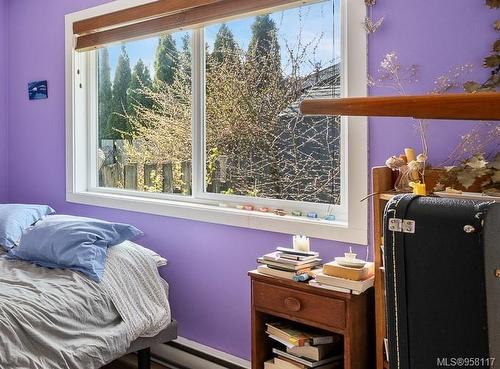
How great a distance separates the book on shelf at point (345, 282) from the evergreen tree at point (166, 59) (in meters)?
1.66

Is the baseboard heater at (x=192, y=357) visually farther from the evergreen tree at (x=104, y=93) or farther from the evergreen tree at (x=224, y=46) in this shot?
the evergreen tree at (x=224, y=46)

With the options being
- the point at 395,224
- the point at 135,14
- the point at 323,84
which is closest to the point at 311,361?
the point at 323,84

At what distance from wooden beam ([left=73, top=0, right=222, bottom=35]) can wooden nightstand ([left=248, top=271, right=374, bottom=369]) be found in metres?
1.49

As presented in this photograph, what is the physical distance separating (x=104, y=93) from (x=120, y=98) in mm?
176

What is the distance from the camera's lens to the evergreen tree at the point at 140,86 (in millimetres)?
3092

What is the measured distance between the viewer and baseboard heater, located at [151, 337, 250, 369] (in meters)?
2.58

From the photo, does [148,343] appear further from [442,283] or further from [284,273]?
[442,283]

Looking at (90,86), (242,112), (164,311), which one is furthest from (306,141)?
(90,86)

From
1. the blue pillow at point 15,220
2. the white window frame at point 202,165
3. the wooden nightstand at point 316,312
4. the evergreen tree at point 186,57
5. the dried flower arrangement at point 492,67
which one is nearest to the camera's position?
the dried flower arrangement at point 492,67

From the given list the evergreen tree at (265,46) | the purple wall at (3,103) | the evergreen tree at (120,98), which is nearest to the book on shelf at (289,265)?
the evergreen tree at (265,46)

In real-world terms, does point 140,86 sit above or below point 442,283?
above

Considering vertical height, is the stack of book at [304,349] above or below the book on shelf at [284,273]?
below

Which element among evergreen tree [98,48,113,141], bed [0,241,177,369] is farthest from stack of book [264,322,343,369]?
evergreen tree [98,48,113,141]

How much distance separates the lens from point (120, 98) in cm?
326
